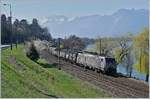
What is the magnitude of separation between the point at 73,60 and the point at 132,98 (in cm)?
4843

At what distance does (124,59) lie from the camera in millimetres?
91750

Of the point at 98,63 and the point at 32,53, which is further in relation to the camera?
the point at 32,53

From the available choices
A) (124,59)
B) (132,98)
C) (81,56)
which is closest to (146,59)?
(81,56)

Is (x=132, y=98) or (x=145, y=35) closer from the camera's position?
(x=132, y=98)

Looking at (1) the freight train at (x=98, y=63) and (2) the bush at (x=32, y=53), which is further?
(2) the bush at (x=32, y=53)

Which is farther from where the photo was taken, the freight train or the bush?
the bush

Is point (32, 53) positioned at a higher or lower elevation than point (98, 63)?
higher

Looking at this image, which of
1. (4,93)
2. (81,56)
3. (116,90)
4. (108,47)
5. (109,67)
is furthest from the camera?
(108,47)

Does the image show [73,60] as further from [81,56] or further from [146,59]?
[146,59]

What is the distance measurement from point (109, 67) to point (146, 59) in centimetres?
1724

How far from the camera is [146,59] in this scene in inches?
2645

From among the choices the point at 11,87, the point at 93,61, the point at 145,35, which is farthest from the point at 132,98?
the point at 145,35

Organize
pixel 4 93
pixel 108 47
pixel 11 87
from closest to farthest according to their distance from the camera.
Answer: pixel 4 93 < pixel 11 87 < pixel 108 47

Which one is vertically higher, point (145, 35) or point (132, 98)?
point (145, 35)
